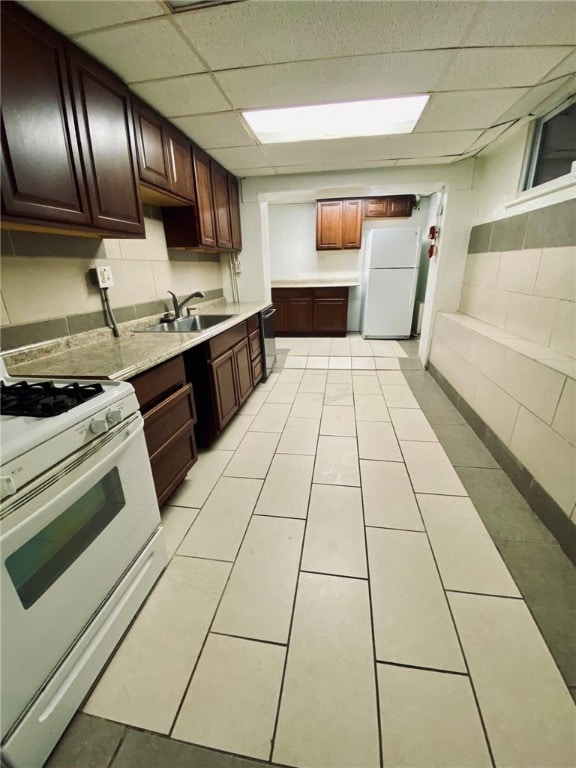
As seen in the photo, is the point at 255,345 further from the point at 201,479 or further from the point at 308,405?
the point at 201,479

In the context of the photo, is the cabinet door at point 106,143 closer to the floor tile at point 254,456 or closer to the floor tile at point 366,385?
the floor tile at point 254,456

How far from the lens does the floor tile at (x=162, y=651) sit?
884 mm

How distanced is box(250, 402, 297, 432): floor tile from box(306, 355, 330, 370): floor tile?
117cm

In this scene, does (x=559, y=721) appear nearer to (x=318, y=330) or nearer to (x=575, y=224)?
(x=575, y=224)

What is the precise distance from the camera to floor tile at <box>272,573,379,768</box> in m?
0.79

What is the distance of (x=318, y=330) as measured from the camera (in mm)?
5309

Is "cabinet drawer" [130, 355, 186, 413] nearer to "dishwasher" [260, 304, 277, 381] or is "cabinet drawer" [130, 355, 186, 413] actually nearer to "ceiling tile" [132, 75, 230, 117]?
"ceiling tile" [132, 75, 230, 117]

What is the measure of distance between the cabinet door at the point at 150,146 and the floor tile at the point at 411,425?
2441 millimetres

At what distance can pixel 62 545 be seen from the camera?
82cm

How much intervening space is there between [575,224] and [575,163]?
39 cm

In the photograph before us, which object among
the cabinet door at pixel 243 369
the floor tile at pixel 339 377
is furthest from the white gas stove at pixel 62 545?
the floor tile at pixel 339 377

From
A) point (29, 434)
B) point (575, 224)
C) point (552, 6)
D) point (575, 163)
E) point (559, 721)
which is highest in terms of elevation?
point (552, 6)

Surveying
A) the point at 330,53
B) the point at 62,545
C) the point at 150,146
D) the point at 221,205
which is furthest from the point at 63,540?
the point at 221,205

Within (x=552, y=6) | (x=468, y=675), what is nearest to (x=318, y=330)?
(x=552, y=6)
